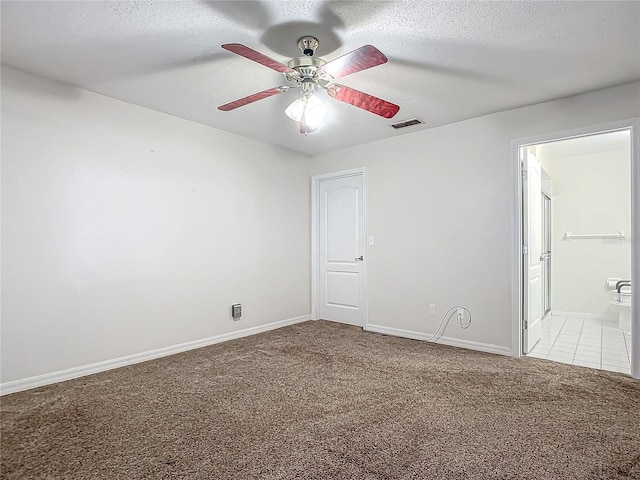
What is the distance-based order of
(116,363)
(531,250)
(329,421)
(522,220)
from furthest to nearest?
1. (531,250)
2. (522,220)
3. (116,363)
4. (329,421)

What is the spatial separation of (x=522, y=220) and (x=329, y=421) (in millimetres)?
2666

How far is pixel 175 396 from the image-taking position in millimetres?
2557

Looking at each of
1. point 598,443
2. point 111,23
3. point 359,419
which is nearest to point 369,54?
point 111,23

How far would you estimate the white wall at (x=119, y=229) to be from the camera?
2.71 metres

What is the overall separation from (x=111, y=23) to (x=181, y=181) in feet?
5.81

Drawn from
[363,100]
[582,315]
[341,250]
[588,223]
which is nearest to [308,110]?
[363,100]

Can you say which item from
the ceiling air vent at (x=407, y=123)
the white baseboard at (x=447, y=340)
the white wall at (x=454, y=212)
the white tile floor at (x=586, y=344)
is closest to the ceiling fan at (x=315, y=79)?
the ceiling air vent at (x=407, y=123)

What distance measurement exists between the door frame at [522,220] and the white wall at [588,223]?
196 centimetres

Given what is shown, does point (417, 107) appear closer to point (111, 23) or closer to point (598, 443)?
point (111, 23)

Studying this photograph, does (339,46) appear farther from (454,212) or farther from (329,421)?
(329,421)

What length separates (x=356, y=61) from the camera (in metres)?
1.97

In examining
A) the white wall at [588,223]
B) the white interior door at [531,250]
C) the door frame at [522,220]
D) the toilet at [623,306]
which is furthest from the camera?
the white wall at [588,223]

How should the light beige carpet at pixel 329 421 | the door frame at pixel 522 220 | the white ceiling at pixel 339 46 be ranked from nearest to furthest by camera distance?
the light beige carpet at pixel 329 421 < the white ceiling at pixel 339 46 < the door frame at pixel 522 220

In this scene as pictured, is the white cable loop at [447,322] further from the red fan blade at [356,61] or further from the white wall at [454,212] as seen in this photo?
the red fan blade at [356,61]
